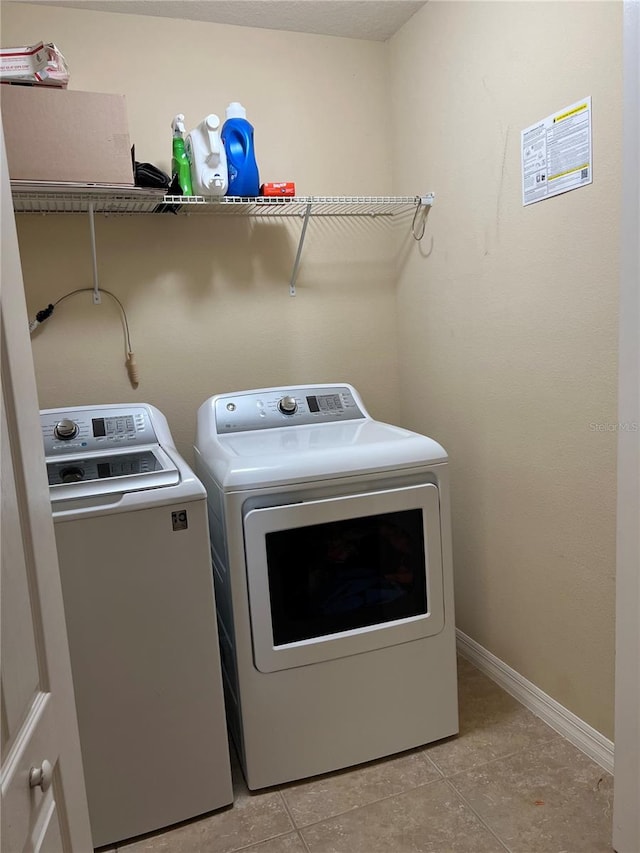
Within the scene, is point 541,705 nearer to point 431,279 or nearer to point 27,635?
point 431,279

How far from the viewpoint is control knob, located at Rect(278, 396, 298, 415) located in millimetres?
2301

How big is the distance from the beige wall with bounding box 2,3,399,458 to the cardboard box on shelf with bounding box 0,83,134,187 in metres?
0.44

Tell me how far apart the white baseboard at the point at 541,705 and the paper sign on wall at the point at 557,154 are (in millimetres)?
1580

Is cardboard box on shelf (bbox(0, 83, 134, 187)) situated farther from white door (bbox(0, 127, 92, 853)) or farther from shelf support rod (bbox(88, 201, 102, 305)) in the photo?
white door (bbox(0, 127, 92, 853))

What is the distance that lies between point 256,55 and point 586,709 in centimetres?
262

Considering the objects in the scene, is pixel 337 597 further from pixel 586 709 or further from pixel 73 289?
pixel 73 289

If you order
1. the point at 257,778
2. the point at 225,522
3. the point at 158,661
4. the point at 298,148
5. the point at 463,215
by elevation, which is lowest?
the point at 257,778

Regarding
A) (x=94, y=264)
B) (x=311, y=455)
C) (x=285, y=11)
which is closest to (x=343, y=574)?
(x=311, y=455)

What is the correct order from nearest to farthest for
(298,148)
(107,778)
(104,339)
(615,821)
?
(615,821) → (107,778) → (104,339) → (298,148)

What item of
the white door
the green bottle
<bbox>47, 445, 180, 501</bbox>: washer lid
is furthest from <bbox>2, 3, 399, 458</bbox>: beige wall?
the white door

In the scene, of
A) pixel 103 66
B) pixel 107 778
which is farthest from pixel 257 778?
pixel 103 66

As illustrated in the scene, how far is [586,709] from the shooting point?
6.09 ft

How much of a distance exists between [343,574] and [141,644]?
0.60 meters

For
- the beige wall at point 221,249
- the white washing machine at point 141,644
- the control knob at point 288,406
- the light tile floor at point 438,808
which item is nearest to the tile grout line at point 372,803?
the light tile floor at point 438,808
